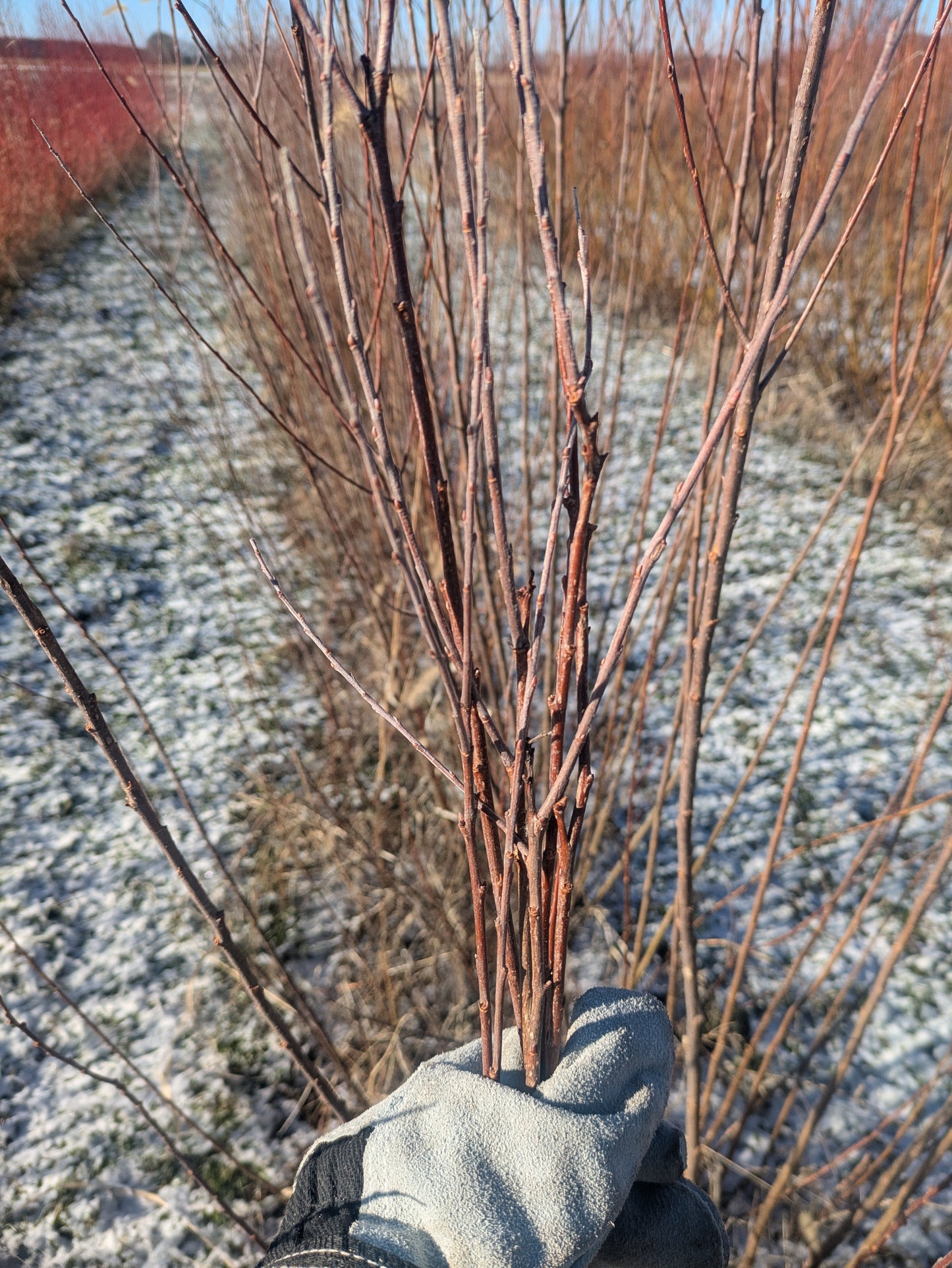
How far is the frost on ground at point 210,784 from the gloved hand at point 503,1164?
0.58m

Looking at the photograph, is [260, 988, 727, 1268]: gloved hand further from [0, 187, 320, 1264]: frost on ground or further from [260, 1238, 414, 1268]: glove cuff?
[0, 187, 320, 1264]: frost on ground

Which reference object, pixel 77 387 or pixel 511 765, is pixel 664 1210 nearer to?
pixel 511 765

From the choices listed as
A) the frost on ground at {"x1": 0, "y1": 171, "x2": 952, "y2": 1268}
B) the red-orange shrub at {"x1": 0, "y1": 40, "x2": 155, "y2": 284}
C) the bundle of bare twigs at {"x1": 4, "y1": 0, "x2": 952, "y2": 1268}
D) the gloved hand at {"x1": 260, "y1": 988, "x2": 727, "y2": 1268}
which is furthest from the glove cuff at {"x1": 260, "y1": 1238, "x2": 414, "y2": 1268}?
the red-orange shrub at {"x1": 0, "y1": 40, "x2": 155, "y2": 284}

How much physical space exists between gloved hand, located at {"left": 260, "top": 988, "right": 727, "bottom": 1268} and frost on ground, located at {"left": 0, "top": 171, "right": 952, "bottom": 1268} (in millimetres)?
576

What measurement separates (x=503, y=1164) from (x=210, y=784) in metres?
1.83

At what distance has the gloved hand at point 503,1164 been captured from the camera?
552 mm

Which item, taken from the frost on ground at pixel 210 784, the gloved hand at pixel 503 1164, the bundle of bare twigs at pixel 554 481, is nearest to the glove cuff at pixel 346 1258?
the gloved hand at pixel 503 1164

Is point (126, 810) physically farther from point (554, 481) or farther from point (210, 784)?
point (554, 481)

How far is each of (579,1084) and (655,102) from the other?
1.37m

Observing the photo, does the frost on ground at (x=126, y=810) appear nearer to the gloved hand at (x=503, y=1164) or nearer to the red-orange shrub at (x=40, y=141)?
the gloved hand at (x=503, y=1164)

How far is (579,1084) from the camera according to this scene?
1.98 feet

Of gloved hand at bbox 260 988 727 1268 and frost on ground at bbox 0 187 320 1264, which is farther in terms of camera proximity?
frost on ground at bbox 0 187 320 1264

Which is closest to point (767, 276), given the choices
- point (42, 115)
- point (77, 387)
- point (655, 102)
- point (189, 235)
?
point (655, 102)

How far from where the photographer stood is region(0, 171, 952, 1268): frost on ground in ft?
4.70
